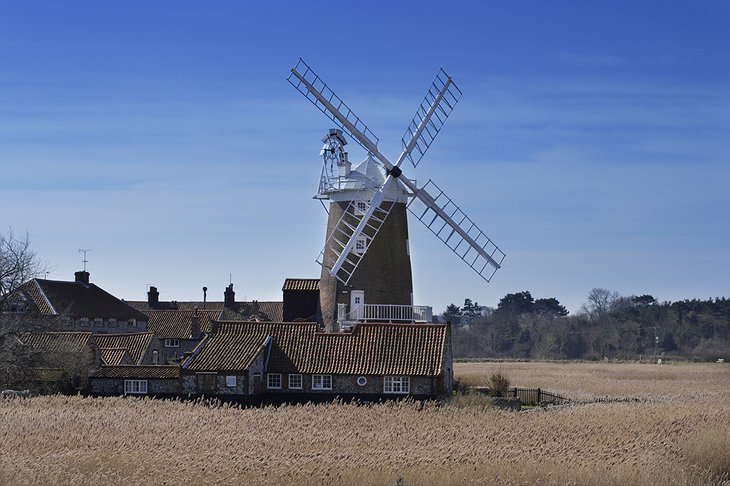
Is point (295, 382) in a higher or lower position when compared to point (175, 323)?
lower

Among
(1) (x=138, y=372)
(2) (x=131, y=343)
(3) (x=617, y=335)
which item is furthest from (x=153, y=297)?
(3) (x=617, y=335)

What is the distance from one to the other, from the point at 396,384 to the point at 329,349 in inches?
112

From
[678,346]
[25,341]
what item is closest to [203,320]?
[25,341]

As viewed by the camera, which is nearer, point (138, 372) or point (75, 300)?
point (138, 372)

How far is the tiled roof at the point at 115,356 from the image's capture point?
4384cm

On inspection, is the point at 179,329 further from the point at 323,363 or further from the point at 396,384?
the point at 396,384

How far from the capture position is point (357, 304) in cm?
4066

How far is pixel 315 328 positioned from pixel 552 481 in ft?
74.1

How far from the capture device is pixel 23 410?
2622 cm

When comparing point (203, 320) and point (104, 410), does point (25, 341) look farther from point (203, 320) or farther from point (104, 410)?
point (203, 320)

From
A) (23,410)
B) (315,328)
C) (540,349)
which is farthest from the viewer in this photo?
(540,349)

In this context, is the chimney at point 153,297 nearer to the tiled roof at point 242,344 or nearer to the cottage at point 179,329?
the cottage at point 179,329

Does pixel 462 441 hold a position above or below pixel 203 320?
below

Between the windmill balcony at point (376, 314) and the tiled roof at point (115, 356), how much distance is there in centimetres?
960
